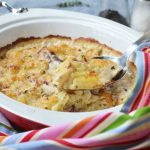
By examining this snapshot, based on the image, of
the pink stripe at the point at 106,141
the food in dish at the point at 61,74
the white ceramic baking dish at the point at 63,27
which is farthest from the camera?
the white ceramic baking dish at the point at 63,27

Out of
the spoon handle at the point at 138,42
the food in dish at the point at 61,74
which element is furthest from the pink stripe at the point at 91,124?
the spoon handle at the point at 138,42

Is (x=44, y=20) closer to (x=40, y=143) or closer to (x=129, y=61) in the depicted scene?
(x=129, y=61)

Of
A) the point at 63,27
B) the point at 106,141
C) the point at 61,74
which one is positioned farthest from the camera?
the point at 63,27

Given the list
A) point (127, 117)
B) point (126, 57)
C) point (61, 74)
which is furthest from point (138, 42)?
point (127, 117)

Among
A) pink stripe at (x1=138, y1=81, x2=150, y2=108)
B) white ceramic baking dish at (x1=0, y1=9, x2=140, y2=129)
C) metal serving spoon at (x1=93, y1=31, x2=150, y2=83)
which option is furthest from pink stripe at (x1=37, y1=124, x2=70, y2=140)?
white ceramic baking dish at (x1=0, y1=9, x2=140, y2=129)

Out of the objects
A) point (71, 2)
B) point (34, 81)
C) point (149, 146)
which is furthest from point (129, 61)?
point (71, 2)

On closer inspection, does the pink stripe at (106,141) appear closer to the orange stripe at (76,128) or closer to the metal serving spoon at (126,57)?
the orange stripe at (76,128)

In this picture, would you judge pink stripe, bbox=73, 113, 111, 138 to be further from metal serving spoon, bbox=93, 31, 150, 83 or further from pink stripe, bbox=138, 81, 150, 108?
metal serving spoon, bbox=93, 31, 150, 83

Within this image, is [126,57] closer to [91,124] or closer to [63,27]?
[63,27]

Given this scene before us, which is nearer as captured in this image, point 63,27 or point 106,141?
point 106,141

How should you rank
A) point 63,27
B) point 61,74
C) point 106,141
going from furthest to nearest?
point 63,27
point 61,74
point 106,141
